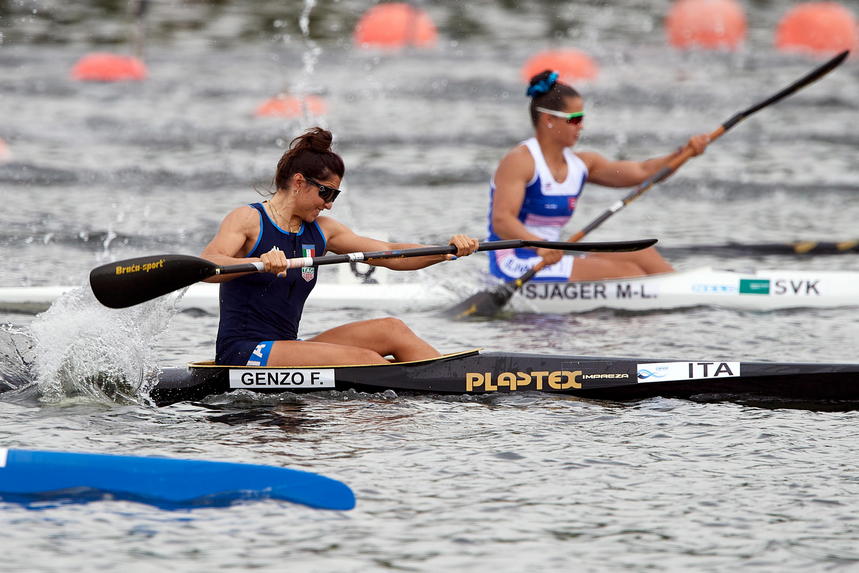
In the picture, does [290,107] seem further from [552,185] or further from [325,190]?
[325,190]

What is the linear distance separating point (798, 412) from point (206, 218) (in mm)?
7611

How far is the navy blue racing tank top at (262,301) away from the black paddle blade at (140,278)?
1.00ft

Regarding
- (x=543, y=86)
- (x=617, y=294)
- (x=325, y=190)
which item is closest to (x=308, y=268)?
(x=325, y=190)

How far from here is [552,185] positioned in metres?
8.98

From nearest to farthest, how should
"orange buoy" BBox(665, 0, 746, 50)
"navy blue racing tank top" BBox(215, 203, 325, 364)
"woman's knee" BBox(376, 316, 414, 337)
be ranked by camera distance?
"navy blue racing tank top" BBox(215, 203, 325, 364), "woman's knee" BBox(376, 316, 414, 337), "orange buoy" BBox(665, 0, 746, 50)

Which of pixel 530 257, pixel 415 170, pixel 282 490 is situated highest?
pixel 415 170

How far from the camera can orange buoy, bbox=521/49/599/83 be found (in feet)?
66.8

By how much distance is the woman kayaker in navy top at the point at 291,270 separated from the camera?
6148 millimetres

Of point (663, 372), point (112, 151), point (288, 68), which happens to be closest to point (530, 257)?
point (663, 372)

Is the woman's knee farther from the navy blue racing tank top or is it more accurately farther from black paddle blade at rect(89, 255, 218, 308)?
black paddle blade at rect(89, 255, 218, 308)

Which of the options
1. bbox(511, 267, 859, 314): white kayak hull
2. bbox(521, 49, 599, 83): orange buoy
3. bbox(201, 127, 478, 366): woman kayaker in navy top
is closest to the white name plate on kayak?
bbox(201, 127, 478, 366): woman kayaker in navy top

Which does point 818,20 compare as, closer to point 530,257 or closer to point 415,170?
point 415,170

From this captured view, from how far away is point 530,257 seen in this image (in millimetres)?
9320

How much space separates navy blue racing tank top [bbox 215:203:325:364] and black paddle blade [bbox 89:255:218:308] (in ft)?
1.00
